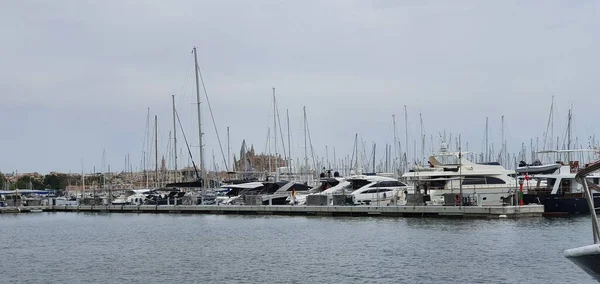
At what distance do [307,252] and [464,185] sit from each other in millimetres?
24725

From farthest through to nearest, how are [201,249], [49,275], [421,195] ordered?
[421,195]
[201,249]
[49,275]

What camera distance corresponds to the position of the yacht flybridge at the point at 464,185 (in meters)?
60.9

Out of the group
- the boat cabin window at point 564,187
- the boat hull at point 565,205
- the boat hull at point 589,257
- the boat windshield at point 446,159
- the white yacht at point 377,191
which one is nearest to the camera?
the boat hull at point 589,257

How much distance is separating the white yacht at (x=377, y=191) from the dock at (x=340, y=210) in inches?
143

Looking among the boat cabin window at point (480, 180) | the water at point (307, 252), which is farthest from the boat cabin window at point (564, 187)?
the boat cabin window at point (480, 180)

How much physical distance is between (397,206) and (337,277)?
2917 cm

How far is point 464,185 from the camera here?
64.2 metres

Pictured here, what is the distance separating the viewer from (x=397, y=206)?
6241cm

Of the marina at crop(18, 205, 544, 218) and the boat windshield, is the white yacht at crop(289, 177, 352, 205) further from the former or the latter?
the boat windshield

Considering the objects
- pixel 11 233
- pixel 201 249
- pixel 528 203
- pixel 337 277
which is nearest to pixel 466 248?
pixel 337 277

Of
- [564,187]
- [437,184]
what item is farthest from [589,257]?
[437,184]

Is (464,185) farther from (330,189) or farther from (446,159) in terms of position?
(330,189)

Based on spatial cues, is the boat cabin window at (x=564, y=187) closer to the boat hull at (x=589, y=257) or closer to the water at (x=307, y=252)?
the water at (x=307, y=252)

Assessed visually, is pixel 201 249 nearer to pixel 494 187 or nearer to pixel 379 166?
pixel 494 187
